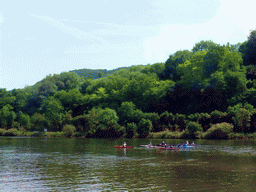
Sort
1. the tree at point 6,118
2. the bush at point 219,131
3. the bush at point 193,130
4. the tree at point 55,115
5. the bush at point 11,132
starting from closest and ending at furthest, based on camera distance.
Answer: the bush at point 219,131, the bush at point 193,130, the bush at point 11,132, the tree at point 55,115, the tree at point 6,118

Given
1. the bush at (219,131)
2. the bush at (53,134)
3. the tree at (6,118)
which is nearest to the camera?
the bush at (219,131)

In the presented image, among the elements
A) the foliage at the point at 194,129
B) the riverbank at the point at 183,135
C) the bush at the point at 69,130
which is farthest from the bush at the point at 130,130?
the bush at the point at 69,130

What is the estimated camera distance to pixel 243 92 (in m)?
92.6

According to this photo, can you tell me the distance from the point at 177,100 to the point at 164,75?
27.2 meters

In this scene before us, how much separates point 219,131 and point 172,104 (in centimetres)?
2750

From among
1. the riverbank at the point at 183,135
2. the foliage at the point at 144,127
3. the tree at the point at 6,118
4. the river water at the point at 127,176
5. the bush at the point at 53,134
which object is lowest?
the river water at the point at 127,176

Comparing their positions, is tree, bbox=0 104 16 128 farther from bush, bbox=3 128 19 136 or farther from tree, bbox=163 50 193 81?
tree, bbox=163 50 193 81

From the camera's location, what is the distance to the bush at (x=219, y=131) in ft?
257

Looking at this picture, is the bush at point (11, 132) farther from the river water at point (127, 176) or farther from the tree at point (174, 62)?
the river water at point (127, 176)

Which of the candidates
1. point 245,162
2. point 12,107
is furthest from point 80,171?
point 12,107

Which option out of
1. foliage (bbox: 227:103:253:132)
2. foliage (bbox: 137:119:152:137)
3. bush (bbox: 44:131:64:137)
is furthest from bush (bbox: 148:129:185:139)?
bush (bbox: 44:131:64:137)

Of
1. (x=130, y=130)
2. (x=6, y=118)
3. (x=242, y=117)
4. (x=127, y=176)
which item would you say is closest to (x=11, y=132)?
(x=6, y=118)

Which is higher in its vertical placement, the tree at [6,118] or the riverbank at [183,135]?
the tree at [6,118]

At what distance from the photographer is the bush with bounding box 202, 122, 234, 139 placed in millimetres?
78312
